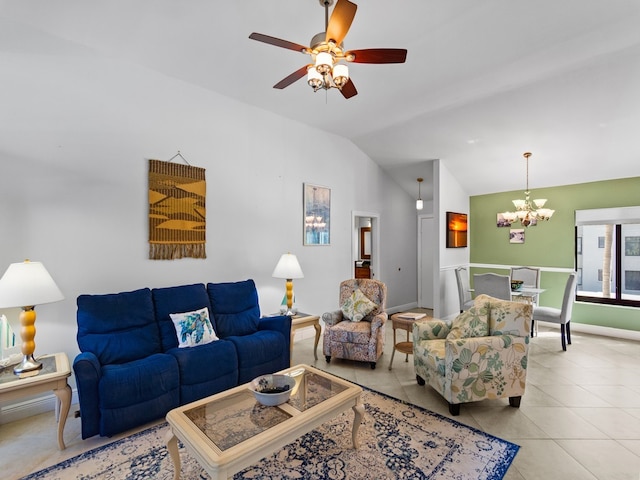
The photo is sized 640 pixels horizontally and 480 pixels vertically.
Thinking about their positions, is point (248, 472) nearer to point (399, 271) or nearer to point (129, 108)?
point (129, 108)

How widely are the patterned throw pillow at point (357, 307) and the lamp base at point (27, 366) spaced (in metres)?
2.93

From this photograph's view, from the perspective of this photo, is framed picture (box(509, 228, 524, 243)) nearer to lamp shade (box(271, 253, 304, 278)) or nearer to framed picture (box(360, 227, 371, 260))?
framed picture (box(360, 227, 371, 260))

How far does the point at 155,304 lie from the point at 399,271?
478 centimetres

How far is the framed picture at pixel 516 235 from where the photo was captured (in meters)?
5.95

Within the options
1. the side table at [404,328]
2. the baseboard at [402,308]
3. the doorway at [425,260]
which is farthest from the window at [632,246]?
the side table at [404,328]

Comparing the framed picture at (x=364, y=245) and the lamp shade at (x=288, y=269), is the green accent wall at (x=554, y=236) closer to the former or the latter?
the framed picture at (x=364, y=245)

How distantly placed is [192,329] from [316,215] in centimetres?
261

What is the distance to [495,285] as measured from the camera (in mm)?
4676

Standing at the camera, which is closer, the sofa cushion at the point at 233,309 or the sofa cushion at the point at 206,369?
the sofa cushion at the point at 206,369

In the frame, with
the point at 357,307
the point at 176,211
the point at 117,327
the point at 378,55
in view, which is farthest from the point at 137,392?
the point at 378,55

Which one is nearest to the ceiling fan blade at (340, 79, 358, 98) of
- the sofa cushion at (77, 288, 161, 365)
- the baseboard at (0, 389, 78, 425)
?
the sofa cushion at (77, 288, 161, 365)

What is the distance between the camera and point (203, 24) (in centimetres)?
269

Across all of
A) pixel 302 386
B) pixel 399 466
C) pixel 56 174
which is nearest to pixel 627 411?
pixel 399 466

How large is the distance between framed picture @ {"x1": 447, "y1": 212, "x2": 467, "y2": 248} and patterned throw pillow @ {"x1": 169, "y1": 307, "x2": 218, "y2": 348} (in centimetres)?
439
